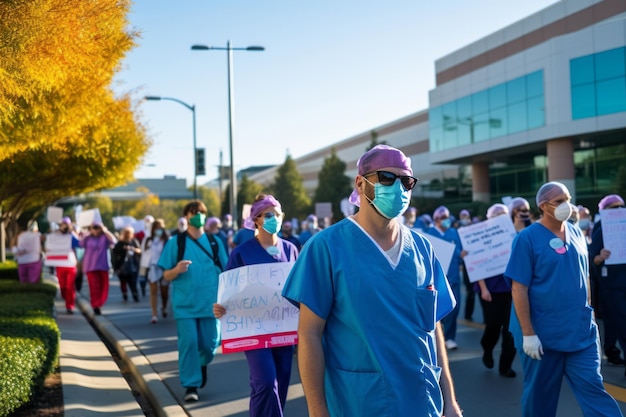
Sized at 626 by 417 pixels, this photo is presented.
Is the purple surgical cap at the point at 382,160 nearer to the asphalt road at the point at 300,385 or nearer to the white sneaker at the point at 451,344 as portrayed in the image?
the asphalt road at the point at 300,385

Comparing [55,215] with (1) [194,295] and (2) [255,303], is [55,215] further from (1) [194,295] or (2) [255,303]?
(2) [255,303]

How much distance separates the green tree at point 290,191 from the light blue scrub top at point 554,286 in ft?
221

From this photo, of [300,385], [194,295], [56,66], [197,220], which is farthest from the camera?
[300,385]

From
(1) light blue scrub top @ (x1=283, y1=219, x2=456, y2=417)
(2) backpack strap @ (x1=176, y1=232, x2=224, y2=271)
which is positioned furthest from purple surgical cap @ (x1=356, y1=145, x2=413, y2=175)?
(2) backpack strap @ (x1=176, y1=232, x2=224, y2=271)

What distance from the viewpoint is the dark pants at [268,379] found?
214 inches

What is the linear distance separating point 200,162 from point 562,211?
2835 centimetres

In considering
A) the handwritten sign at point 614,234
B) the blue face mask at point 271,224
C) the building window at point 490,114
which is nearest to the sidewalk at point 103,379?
the blue face mask at point 271,224

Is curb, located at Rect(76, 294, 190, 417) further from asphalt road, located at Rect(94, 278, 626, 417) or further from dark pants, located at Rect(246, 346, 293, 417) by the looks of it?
dark pants, located at Rect(246, 346, 293, 417)

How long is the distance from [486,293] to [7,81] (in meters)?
5.79

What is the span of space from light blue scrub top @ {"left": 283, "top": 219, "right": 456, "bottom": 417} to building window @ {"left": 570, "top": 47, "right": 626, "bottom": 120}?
34784mm

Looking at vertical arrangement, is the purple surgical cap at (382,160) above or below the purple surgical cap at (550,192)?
above

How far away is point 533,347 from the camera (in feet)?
17.1

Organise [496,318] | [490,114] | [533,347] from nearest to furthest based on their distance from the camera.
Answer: [533,347] < [496,318] < [490,114]

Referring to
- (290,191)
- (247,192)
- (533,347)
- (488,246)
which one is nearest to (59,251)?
(488,246)
